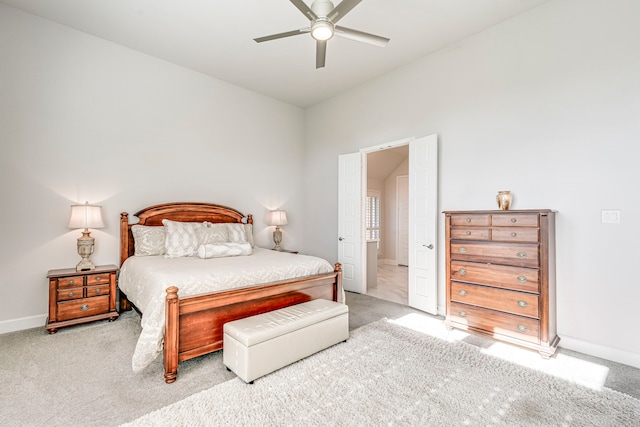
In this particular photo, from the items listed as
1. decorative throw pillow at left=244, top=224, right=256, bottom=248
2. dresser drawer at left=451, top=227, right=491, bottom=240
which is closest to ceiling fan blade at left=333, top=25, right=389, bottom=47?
dresser drawer at left=451, top=227, right=491, bottom=240

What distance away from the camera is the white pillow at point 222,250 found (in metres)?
3.47

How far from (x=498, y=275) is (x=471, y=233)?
0.47m

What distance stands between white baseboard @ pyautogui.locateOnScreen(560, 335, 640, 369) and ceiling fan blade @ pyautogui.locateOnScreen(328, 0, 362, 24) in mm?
3522

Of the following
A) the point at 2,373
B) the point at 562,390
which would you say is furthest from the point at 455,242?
Result: the point at 2,373

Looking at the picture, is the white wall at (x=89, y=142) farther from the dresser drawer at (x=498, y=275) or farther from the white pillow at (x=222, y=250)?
the dresser drawer at (x=498, y=275)

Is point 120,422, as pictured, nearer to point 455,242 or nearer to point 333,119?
point 455,242

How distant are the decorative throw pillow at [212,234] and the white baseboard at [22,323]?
1.85 meters

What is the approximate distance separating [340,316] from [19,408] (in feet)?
7.51

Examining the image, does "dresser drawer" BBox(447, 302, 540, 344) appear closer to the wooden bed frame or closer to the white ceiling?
the wooden bed frame

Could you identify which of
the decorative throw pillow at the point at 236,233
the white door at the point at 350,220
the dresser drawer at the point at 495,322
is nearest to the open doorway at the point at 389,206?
the white door at the point at 350,220

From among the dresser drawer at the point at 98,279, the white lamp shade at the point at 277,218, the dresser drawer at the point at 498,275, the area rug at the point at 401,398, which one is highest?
the white lamp shade at the point at 277,218

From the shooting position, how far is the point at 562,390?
2.12 metres

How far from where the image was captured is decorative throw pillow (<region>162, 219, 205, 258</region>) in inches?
143

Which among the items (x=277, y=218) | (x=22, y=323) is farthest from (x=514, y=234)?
(x=22, y=323)
